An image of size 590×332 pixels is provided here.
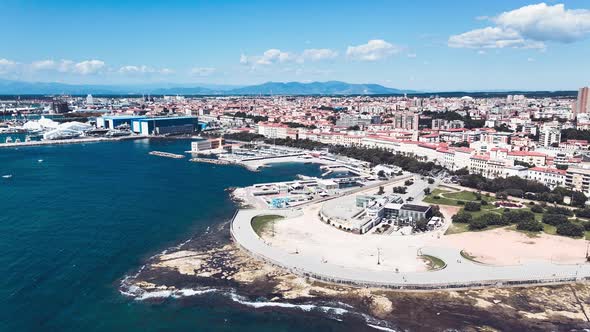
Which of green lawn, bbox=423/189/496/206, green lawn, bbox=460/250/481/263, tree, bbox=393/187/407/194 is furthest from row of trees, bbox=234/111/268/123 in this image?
green lawn, bbox=460/250/481/263

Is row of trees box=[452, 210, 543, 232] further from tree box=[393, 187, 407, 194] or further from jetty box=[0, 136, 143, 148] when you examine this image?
jetty box=[0, 136, 143, 148]

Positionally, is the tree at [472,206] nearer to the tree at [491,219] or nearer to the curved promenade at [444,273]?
the tree at [491,219]

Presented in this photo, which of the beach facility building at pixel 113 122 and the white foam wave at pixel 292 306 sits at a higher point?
the beach facility building at pixel 113 122

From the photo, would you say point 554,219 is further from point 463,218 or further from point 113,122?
point 113,122

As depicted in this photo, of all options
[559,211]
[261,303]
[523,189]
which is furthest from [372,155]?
[261,303]

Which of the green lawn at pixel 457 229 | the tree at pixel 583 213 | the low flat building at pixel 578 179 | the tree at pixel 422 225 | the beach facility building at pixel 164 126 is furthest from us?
the beach facility building at pixel 164 126

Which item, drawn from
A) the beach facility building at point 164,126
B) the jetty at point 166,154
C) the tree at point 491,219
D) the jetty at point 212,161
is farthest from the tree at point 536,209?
the beach facility building at point 164,126

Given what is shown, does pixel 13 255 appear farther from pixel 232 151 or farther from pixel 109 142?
pixel 109 142
